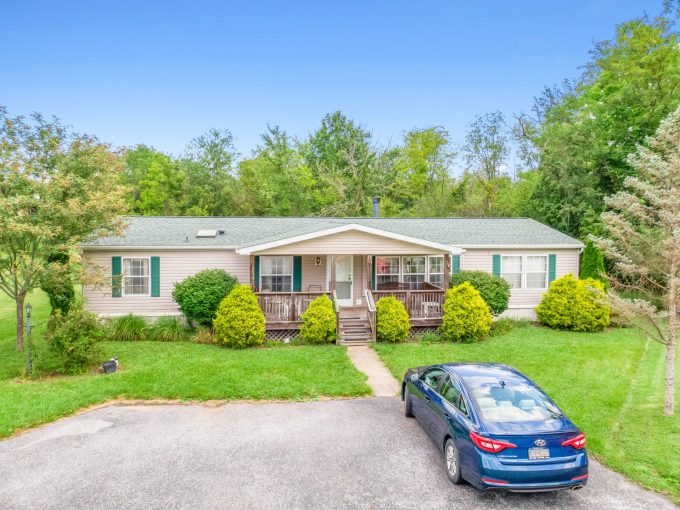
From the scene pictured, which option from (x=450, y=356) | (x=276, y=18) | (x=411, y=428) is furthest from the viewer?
(x=276, y=18)

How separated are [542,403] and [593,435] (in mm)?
2256

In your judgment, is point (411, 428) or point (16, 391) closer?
point (411, 428)

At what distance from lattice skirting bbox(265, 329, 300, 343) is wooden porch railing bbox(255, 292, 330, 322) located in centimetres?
41

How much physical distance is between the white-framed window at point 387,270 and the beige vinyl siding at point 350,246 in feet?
6.83

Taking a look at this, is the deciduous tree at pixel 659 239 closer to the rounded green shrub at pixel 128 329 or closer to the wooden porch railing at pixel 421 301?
the wooden porch railing at pixel 421 301

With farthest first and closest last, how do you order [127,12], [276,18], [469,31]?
[469,31] → [276,18] → [127,12]

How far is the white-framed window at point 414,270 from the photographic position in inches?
683

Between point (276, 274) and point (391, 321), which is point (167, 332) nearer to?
point (276, 274)

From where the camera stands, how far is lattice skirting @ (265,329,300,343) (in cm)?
1473

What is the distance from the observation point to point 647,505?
215 inches

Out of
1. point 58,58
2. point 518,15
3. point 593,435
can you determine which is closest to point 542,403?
point 593,435

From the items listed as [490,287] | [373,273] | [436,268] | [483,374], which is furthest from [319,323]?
[483,374]

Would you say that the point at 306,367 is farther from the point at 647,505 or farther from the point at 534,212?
the point at 534,212

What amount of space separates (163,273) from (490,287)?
40.0ft
